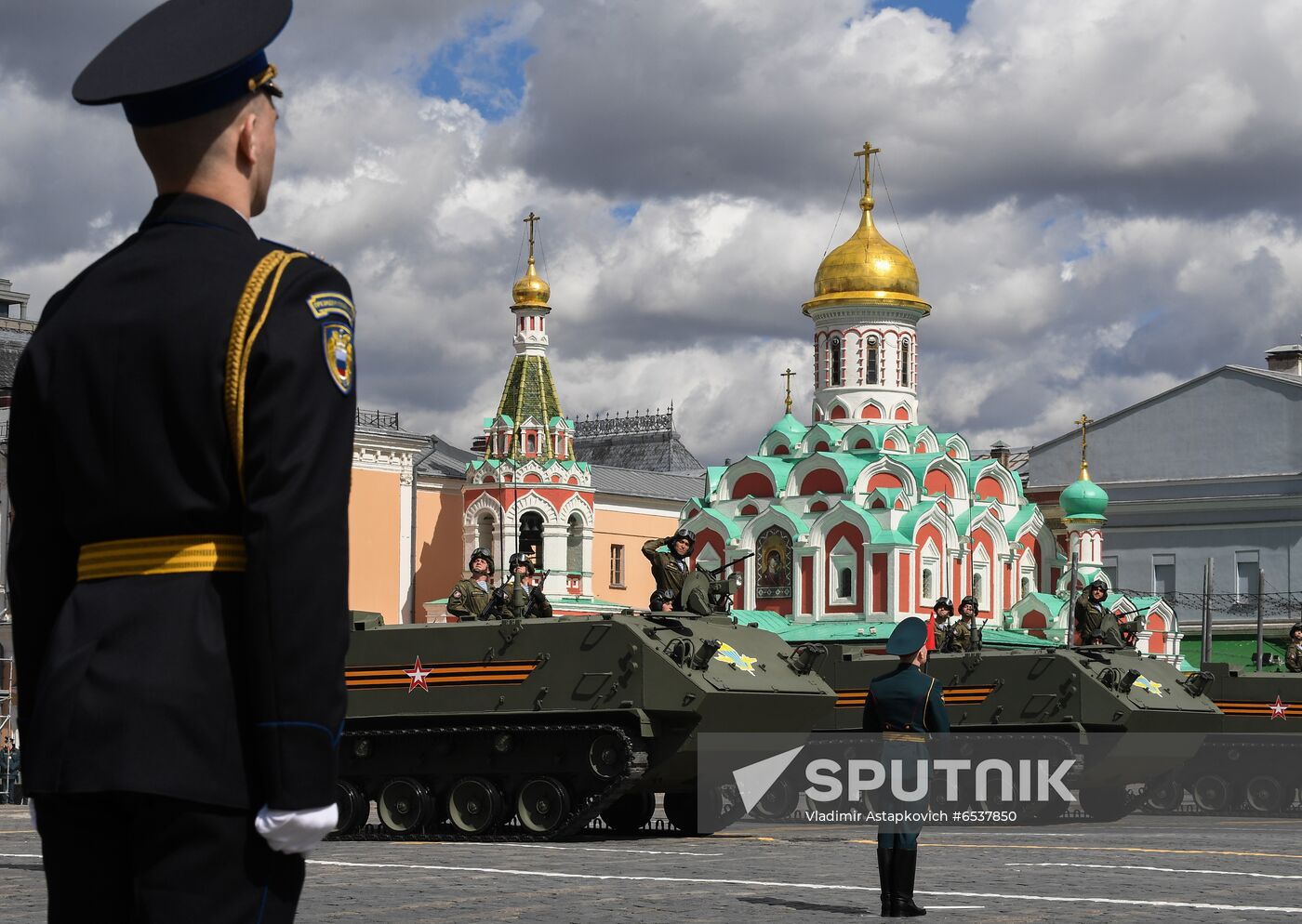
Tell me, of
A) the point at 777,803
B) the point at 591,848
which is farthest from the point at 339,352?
the point at 777,803

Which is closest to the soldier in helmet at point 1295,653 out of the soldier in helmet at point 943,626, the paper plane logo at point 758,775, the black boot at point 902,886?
the soldier in helmet at point 943,626

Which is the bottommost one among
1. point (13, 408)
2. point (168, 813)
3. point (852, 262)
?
point (168, 813)

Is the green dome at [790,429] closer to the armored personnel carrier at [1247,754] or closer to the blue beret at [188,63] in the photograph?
the armored personnel carrier at [1247,754]

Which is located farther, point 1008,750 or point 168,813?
point 1008,750

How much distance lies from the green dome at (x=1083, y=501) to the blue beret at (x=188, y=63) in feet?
199

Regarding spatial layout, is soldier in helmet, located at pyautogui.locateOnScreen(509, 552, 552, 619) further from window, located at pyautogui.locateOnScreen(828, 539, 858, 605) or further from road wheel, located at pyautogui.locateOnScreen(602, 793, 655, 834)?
window, located at pyautogui.locateOnScreen(828, 539, 858, 605)

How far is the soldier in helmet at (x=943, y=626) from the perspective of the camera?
78.2 ft

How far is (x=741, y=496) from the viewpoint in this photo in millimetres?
62281

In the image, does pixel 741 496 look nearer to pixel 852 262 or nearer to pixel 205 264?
pixel 852 262

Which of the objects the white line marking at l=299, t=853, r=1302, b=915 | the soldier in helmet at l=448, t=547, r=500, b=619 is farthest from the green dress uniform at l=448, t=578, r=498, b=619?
the white line marking at l=299, t=853, r=1302, b=915

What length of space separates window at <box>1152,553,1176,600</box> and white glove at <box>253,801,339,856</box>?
214ft

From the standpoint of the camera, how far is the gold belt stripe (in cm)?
351

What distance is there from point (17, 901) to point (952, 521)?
167 feet

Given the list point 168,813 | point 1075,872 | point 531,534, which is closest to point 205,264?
point 168,813
